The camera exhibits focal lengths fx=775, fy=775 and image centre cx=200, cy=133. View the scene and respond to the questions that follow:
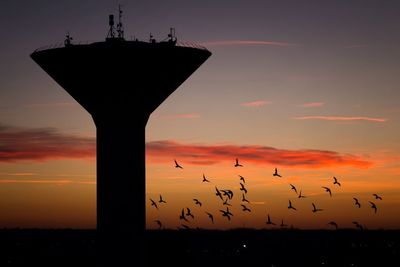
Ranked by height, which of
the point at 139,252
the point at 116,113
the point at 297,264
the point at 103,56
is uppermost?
the point at 103,56

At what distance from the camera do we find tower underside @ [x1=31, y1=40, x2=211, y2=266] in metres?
50.2

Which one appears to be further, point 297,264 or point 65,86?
point 297,264

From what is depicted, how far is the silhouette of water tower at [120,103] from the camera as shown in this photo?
→ 1975 inches

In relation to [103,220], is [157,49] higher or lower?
higher

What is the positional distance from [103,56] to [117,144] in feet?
19.2

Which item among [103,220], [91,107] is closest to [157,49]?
[91,107]

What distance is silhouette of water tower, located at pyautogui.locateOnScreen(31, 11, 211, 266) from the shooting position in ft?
165

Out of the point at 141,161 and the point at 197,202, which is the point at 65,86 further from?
the point at 197,202

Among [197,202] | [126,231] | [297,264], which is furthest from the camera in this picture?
[297,264]

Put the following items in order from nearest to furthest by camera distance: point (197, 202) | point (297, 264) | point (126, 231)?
point (126, 231) < point (197, 202) < point (297, 264)

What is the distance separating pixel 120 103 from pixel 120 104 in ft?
0.22

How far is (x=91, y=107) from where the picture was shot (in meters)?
52.5

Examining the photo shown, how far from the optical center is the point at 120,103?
51625 millimetres

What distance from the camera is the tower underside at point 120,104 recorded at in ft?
165
